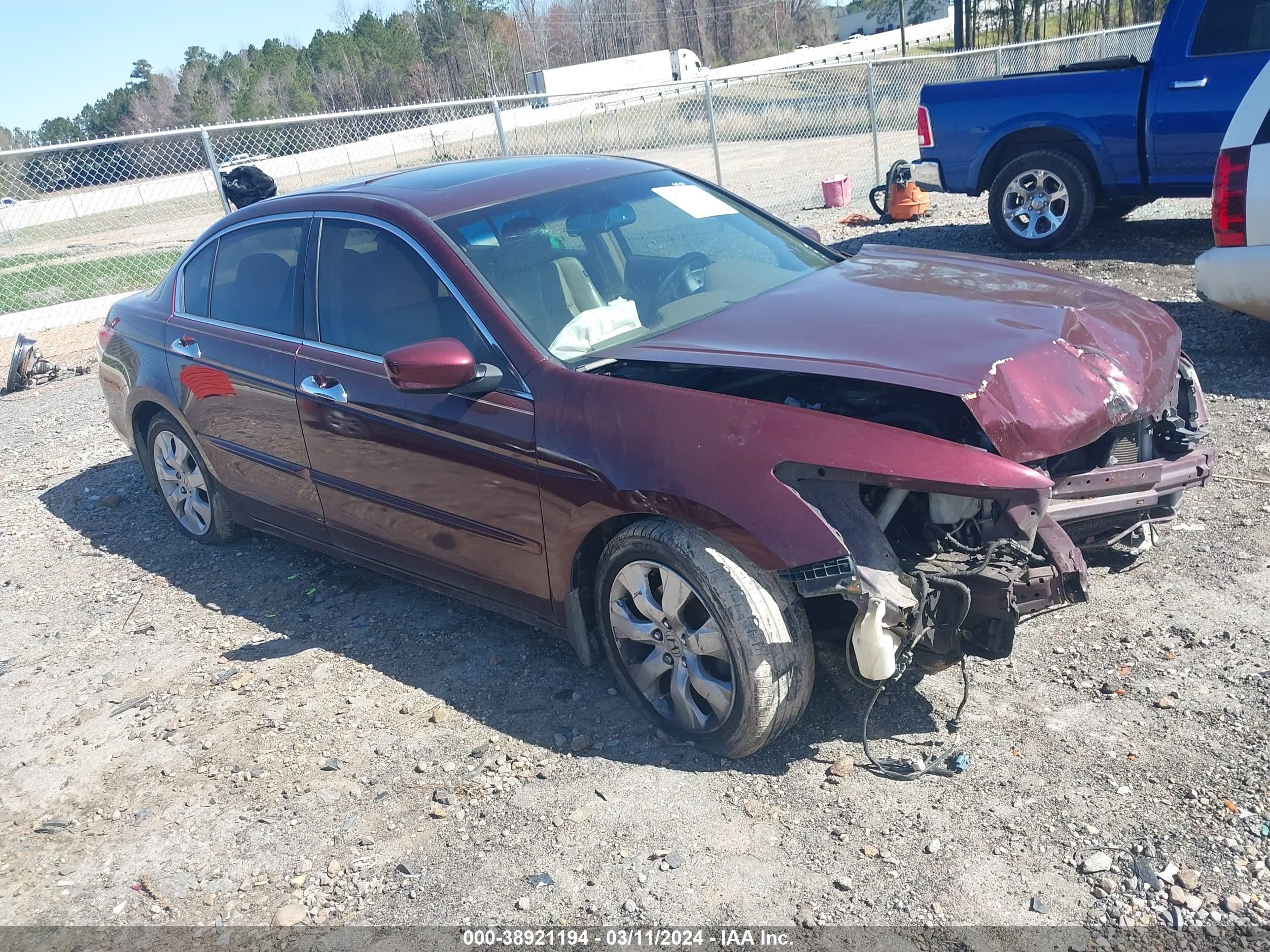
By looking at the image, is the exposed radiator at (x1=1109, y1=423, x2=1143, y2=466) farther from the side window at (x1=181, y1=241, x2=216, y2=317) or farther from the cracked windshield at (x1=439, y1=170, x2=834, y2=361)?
the side window at (x1=181, y1=241, x2=216, y2=317)

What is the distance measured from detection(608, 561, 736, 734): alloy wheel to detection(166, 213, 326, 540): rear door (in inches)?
69.6

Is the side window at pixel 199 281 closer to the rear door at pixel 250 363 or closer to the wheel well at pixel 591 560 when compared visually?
the rear door at pixel 250 363

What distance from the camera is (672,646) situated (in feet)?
11.1

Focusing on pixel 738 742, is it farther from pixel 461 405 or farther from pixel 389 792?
pixel 461 405

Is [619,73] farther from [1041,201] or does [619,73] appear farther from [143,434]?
[143,434]

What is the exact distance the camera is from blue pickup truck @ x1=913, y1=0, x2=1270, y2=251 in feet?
26.3

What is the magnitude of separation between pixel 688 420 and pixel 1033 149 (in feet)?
24.2

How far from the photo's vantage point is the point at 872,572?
2998 mm

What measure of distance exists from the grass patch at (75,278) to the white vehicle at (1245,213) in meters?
12.6

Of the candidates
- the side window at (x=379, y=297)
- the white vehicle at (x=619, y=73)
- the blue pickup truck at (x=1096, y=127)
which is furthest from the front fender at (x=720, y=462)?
the white vehicle at (x=619, y=73)

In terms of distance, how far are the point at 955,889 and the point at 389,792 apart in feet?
5.98

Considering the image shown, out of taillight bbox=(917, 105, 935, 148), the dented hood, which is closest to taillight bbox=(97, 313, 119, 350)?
the dented hood

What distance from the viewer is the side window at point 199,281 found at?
5172 mm

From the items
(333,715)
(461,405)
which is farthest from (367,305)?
(333,715)
